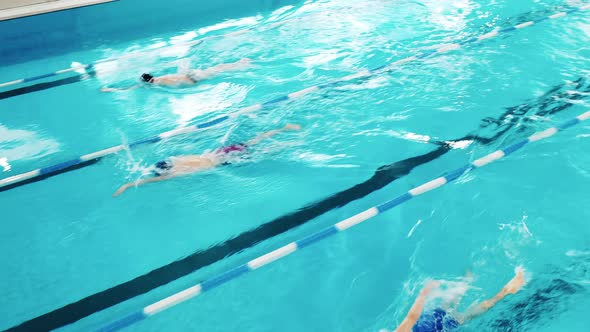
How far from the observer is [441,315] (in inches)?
76.0

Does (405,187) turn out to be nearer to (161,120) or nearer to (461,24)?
(161,120)

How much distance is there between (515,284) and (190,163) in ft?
6.08

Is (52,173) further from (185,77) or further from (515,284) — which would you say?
(515,284)

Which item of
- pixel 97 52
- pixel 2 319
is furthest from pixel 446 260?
pixel 97 52

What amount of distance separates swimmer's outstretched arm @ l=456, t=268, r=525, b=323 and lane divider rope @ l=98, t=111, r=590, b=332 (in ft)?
2.16

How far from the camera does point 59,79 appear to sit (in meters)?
4.13

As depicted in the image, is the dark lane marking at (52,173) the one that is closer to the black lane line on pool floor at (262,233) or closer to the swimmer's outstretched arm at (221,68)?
the black lane line on pool floor at (262,233)

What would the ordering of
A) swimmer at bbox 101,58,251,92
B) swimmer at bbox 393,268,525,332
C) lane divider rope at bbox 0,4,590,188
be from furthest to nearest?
1. swimmer at bbox 101,58,251,92
2. lane divider rope at bbox 0,4,590,188
3. swimmer at bbox 393,268,525,332

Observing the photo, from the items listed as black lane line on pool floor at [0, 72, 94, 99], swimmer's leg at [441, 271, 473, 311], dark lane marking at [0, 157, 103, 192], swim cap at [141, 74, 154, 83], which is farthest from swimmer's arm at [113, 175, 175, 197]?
black lane line on pool floor at [0, 72, 94, 99]

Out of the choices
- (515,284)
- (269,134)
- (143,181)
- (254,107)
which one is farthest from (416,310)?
(254,107)

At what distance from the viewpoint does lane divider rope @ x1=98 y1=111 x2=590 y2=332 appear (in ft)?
6.53

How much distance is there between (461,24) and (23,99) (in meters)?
4.10

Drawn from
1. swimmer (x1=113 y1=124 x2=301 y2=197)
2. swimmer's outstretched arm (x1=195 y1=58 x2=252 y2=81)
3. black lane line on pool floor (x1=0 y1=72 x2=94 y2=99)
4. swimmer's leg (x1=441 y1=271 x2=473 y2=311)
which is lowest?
swimmer's leg (x1=441 y1=271 x2=473 y2=311)

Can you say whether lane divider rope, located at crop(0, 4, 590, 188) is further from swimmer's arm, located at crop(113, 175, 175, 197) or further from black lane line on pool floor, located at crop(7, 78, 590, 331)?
black lane line on pool floor, located at crop(7, 78, 590, 331)
